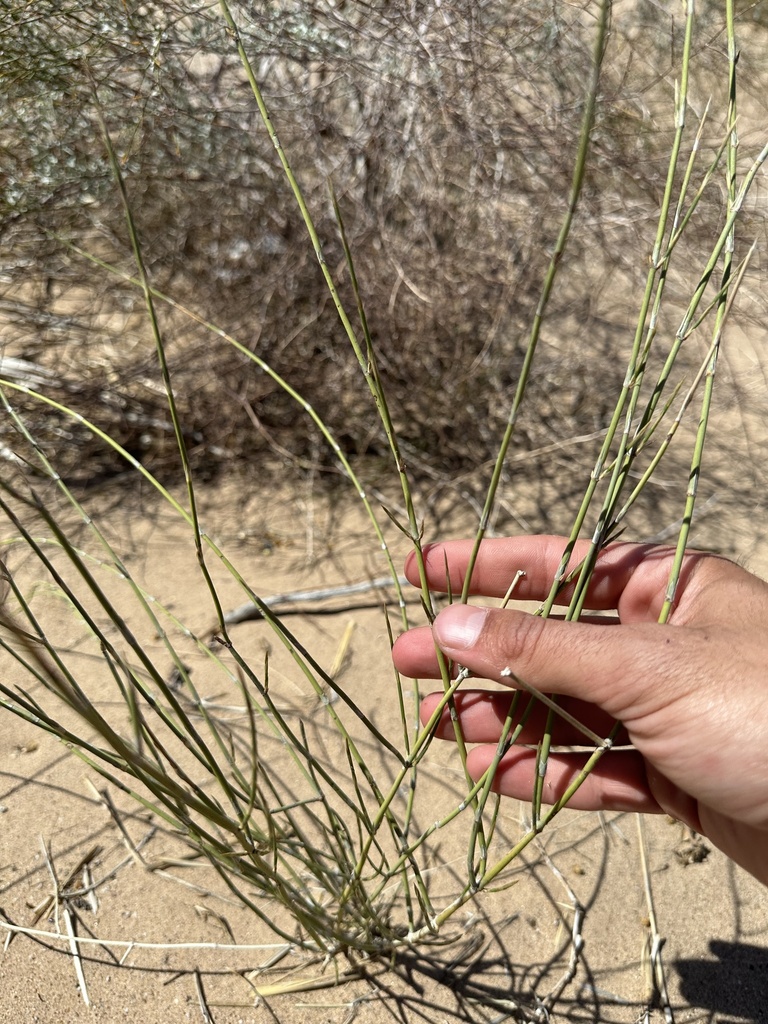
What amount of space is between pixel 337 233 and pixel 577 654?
1.18 m

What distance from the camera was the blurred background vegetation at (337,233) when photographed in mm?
1488

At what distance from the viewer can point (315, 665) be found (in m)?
0.62

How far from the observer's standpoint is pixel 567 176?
157 cm

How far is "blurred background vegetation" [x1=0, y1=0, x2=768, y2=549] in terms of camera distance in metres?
1.49

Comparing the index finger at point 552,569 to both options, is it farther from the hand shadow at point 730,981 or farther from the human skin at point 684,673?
the hand shadow at point 730,981

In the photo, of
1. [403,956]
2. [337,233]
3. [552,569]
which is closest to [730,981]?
[403,956]

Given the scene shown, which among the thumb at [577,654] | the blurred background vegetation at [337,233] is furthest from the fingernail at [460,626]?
the blurred background vegetation at [337,233]

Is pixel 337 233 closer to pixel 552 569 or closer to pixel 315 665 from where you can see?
pixel 552 569

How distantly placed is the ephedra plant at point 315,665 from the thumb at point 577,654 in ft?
0.08

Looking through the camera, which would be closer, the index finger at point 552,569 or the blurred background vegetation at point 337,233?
the index finger at point 552,569

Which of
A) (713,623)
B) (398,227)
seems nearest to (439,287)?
(398,227)

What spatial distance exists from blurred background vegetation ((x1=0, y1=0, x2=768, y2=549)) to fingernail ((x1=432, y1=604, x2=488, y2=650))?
2.86ft

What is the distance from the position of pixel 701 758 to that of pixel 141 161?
146 cm

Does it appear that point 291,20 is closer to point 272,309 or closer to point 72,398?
point 272,309
